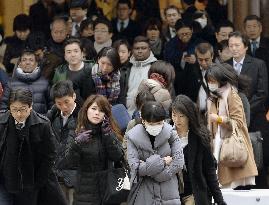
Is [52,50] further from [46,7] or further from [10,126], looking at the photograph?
[10,126]

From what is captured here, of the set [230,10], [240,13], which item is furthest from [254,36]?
[230,10]

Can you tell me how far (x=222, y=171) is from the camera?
11.4 m

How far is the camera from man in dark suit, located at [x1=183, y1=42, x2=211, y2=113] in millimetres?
13383

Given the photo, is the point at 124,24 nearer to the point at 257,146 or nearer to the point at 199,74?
the point at 199,74

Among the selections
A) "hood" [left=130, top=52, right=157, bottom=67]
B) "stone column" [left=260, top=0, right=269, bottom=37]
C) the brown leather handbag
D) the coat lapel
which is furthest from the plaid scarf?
"stone column" [left=260, top=0, right=269, bottom=37]

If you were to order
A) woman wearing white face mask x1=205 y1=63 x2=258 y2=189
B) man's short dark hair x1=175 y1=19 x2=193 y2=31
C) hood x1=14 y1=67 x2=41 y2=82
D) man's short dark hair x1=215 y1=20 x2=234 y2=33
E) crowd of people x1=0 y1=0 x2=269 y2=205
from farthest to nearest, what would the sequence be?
1. man's short dark hair x1=215 y1=20 x2=234 y2=33
2. man's short dark hair x1=175 y1=19 x2=193 y2=31
3. hood x1=14 y1=67 x2=41 y2=82
4. woman wearing white face mask x1=205 y1=63 x2=258 y2=189
5. crowd of people x1=0 y1=0 x2=269 y2=205

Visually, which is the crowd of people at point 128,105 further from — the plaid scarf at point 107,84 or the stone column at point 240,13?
the stone column at point 240,13

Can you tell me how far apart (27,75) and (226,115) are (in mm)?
2627

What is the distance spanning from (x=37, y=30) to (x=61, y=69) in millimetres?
1974

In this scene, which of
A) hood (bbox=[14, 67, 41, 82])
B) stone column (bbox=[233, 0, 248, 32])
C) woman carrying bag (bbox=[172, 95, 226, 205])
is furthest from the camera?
stone column (bbox=[233, 0, 248, 32])

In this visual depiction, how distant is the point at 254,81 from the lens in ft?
43.3

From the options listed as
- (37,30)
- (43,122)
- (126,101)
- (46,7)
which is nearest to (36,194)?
(43,122)

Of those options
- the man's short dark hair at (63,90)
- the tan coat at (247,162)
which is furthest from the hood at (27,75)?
the tan coat at (247,162)

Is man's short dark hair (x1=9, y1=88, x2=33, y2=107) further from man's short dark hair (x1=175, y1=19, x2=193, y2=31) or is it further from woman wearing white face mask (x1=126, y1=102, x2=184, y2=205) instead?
man's short dark hair (x1=175, y1=19, x2=193, y2=31)
